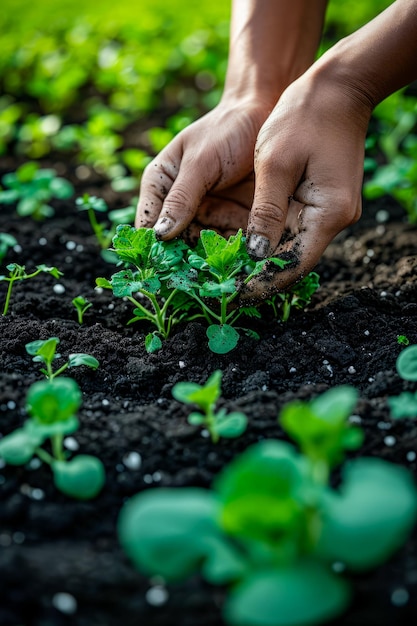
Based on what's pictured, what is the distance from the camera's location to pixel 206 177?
2.26 m

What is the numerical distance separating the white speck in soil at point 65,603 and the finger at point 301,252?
1018mm

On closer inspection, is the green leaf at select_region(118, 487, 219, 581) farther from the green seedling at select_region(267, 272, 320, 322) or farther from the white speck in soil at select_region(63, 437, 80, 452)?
the green seedling at select_region(267, 272, 320, 322)

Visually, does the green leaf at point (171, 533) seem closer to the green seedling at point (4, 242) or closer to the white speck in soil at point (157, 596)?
the white speck in soil at point (157, 596)

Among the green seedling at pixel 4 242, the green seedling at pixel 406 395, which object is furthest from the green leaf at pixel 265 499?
the green seedling at pixel 4 242

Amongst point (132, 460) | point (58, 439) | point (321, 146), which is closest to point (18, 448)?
point (58, 439)

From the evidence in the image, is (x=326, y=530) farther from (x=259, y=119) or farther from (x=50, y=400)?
(x=259, y=119)

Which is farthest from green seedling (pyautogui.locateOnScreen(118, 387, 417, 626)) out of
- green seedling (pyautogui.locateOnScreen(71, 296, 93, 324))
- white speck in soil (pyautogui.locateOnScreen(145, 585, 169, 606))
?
green seedling (pyautogui.locateOnScreen(71, 296, 93, 324))

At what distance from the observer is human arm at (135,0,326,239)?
2217mm

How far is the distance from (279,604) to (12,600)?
0.55m

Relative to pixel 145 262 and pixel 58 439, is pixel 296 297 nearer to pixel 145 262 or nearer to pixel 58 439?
pixel 145 262

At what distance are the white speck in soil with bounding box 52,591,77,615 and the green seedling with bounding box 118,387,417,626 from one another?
0.26 m

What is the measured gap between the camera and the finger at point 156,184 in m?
2.23

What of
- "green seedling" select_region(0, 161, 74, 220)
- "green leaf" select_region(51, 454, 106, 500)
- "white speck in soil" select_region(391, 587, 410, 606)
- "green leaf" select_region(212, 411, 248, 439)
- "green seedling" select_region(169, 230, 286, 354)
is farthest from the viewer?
"green seedling" select_region(0, 161, 74, 220)

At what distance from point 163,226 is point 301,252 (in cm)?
42
